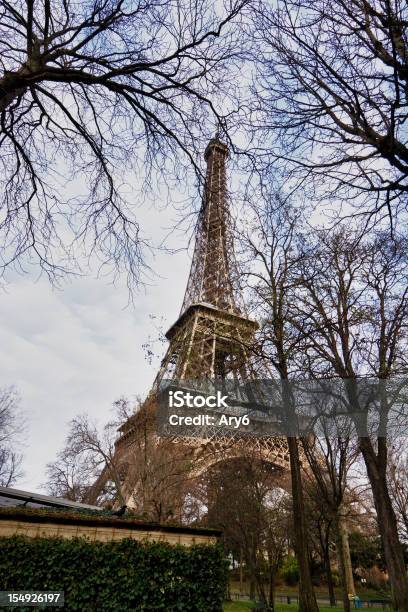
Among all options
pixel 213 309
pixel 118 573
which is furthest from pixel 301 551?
pixel 213 309

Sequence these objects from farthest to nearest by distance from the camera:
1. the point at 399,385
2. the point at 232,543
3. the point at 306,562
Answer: the point at 232,543 < the point at 399,385 < the point at 306,562

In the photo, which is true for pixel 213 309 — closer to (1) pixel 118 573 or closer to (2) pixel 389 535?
(2) pixel 389 535

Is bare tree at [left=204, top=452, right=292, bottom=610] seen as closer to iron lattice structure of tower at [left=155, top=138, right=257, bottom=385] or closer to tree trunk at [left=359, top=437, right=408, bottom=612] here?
iron lattice structure of tower at [left=155, top=138, right=257, bottom=385]

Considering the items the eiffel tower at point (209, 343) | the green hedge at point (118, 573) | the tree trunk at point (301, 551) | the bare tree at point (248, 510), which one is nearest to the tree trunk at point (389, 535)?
the tree trunk at point (301, 551)

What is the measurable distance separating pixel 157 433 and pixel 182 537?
15077 millimetres

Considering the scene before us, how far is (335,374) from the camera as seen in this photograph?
13148 millimetres

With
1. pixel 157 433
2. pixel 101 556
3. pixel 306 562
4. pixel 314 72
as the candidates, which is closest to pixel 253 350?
pixel 306 562

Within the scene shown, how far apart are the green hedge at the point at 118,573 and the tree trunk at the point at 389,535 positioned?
16.5ft

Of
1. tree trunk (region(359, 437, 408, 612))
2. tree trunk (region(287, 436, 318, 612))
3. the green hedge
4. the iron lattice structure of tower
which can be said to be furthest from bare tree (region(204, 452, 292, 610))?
the green hedge

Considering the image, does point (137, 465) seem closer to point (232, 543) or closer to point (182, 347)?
point (232, 543)

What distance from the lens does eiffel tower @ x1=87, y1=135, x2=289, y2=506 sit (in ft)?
22.8

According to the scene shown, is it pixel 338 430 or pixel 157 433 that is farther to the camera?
pixel 157 433

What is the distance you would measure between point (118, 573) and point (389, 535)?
6.98 metres

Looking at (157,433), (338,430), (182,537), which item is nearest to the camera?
(182,537)
